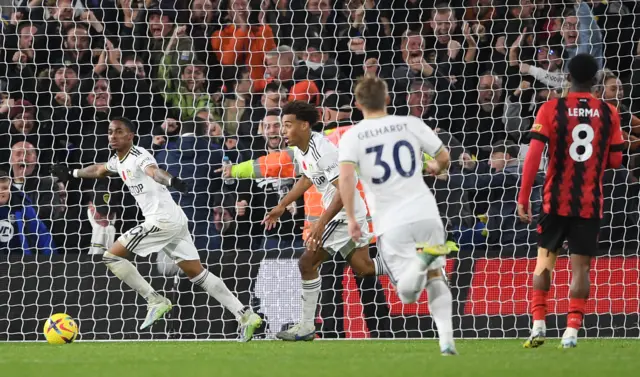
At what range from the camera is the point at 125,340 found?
11.1 m

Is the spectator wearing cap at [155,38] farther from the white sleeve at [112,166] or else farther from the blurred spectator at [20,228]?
the white sleeve at [112,166]

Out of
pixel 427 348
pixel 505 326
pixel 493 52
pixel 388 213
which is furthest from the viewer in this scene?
pixel 493 52

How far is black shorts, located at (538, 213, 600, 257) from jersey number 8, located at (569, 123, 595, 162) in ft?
1.42

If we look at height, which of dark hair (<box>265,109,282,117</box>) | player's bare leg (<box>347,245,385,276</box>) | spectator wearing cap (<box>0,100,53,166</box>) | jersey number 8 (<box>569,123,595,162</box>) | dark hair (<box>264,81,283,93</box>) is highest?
dark hair (<box>264,81,283,93</box>)

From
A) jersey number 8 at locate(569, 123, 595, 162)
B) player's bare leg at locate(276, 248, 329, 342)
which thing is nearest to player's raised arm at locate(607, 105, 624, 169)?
jersey number 8 at locate(569, 123, 595, 162)

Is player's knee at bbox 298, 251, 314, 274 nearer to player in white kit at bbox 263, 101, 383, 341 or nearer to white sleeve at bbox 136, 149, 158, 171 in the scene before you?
player in white kit at bbox 263, 101, 383, 341

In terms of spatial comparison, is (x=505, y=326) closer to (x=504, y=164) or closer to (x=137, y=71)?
(x=504, y=164)

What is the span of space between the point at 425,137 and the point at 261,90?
6.61 metres

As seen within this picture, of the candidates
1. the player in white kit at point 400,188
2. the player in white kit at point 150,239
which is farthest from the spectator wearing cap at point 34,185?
the player in white kit at point 400,188

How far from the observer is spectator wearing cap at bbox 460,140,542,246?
11633 millimetres

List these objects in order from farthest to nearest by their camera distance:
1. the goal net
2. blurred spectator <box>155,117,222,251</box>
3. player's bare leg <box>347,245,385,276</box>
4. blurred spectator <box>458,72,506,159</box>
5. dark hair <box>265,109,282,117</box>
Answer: dark hair <box>265,109,282,117</box> → blurred spectator <box>458,72,506,159</box> → blurred spectator <box>155,117,222,251</box> → the goal net → player's bare leg <box>347,245,385,276</box>

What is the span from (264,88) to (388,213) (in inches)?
248

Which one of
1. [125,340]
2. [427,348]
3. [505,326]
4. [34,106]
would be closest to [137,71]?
[34,106]

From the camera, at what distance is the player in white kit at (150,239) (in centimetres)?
1028
